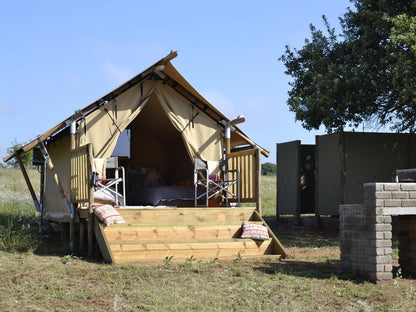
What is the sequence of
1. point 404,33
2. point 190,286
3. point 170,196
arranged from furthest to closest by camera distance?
1. point 170,196
2. point 404,33
3. point 190,286

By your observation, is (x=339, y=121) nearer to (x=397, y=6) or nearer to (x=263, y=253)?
(x=397, y=6)

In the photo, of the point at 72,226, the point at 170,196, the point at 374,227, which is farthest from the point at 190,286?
the point at 170,196

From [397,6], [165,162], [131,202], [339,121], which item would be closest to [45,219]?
[131,202]

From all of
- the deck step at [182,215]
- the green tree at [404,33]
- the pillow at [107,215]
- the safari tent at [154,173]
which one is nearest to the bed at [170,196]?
the safari tent at [154,173]

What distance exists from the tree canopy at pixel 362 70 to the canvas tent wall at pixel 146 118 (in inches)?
77.5

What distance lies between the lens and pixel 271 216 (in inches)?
567

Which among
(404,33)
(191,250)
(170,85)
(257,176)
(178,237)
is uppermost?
(404,33)

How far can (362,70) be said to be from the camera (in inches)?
413

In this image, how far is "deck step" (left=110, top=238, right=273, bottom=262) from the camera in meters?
6.77

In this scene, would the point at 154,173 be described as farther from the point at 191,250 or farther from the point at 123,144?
the point at 191,250

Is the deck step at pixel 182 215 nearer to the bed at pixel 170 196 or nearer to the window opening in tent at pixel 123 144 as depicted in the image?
the bed at pixel 170 196

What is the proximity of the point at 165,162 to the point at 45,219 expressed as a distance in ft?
9.37

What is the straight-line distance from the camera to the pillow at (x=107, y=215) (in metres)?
7.13

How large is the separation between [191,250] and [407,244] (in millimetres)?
2660
